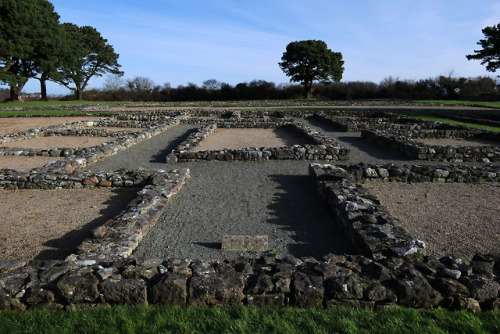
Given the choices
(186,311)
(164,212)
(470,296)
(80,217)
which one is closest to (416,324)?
(470,296)

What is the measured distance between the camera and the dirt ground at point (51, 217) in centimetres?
436

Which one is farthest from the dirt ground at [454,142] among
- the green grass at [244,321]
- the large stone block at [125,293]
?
the large stone block at [125,293]

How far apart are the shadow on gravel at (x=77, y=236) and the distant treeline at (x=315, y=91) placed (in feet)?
151

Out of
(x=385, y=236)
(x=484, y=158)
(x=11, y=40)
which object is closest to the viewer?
(x=385, y=236)

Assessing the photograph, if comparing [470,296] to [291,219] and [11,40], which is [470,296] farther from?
[11,40]

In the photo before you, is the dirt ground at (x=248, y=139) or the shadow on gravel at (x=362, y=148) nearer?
the shadow on gravel at (x=362, y=148)

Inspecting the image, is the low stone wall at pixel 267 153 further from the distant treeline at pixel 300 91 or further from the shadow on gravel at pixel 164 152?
the distant treeline at pixel 300 91

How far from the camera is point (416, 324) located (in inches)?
98.7

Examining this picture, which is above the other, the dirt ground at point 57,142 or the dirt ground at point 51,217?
the dirt ground at point 57,142

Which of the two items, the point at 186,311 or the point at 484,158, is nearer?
the point at 186,311

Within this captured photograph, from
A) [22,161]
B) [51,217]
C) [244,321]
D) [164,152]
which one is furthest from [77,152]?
[244,321]

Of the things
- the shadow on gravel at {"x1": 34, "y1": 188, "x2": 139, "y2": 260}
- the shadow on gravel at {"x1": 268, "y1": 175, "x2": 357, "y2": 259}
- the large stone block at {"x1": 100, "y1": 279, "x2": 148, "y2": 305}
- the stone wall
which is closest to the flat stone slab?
the shadow on gravel at {"x1": 268, "y1": 175, "x2": 357, "y2": 259}

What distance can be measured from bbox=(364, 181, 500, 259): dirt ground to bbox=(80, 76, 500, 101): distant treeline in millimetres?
44109

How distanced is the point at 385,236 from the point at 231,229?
2.24m
